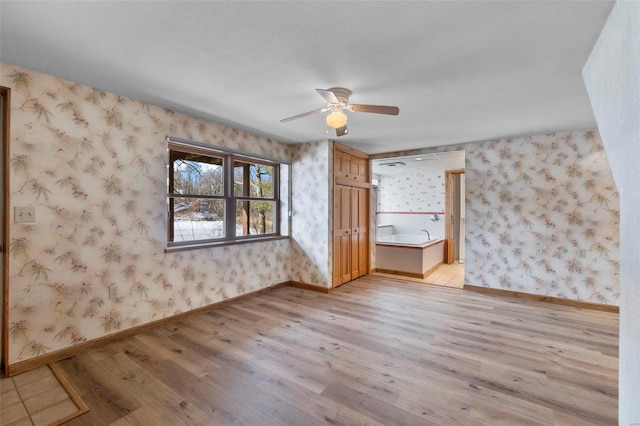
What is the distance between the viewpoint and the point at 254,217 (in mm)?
4164

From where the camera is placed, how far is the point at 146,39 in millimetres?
1749

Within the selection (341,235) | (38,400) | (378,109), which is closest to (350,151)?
(341,235)

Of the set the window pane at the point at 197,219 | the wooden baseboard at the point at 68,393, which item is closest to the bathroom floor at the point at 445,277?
the window pane at the point at 197,219

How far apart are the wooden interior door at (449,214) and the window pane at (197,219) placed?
496 cm

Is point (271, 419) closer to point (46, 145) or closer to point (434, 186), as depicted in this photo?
point (46, 145)

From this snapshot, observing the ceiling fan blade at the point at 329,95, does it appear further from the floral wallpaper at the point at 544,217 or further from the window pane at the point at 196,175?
the floral wallpaper at the point at 544,217

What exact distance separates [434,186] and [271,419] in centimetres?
629

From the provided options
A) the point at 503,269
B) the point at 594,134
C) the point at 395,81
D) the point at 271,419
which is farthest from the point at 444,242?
the point at 271,419

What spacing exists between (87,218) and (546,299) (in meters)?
5.33

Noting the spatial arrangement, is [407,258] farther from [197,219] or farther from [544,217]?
[197,219]

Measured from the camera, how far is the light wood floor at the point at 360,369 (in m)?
1.73

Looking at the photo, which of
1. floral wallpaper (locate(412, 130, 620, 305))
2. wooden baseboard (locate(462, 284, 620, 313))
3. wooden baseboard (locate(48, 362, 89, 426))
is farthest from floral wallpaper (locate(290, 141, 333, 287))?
wooden baseboard (locate(48, 362, 89, 426))

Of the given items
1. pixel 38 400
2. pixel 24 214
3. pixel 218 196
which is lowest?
pixel 38 400

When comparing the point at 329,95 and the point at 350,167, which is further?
the point at 350,167
